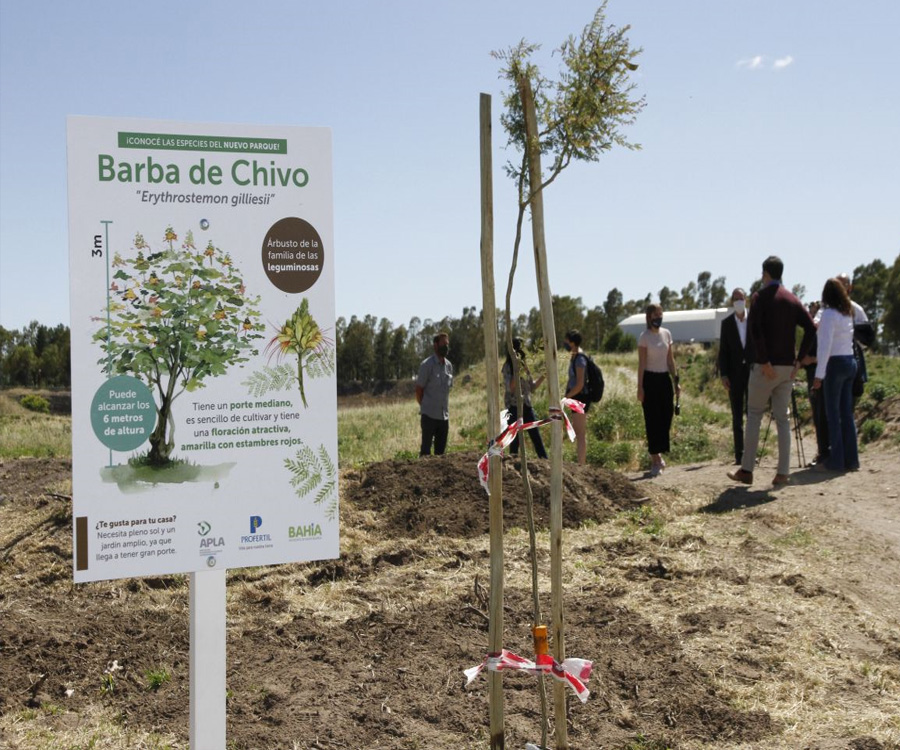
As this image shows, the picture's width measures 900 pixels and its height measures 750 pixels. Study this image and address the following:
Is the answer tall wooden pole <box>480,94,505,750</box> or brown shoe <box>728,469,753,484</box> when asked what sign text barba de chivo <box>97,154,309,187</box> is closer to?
tall wooden pole <box>480,94,505,750</box>

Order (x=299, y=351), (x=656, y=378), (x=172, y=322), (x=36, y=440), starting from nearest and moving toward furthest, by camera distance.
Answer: (x=172, y=322) → (x=299, y=351) → (x=656, y=378) → (x=36, y=440)

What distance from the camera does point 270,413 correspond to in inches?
130

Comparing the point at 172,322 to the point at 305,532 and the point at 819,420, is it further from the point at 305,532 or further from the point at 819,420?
the point at 819,420

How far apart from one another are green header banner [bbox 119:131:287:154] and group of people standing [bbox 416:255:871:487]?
3.91 m

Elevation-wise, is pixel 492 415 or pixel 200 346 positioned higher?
pixel 200 346

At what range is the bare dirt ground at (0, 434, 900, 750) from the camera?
13.3ft

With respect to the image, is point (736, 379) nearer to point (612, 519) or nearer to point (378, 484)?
point (612, 519)

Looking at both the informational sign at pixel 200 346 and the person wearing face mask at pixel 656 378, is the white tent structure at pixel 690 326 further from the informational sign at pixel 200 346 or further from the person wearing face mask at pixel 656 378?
the informational sign at pixel 200 346

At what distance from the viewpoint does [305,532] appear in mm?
3363

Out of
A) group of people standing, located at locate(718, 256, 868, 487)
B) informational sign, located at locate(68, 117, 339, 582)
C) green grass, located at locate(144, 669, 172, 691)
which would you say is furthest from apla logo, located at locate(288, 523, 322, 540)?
group of people standing, located at locate(718, 256, 868, 487)

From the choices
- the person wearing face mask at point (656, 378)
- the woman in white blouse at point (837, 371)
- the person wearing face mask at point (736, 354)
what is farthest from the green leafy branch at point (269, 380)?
the person wearing face mask at point (736, 354)

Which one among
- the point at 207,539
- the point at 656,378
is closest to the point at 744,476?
the point at 656,378

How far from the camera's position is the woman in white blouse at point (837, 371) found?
8.88 m

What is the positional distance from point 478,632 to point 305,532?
2165 millimetres
